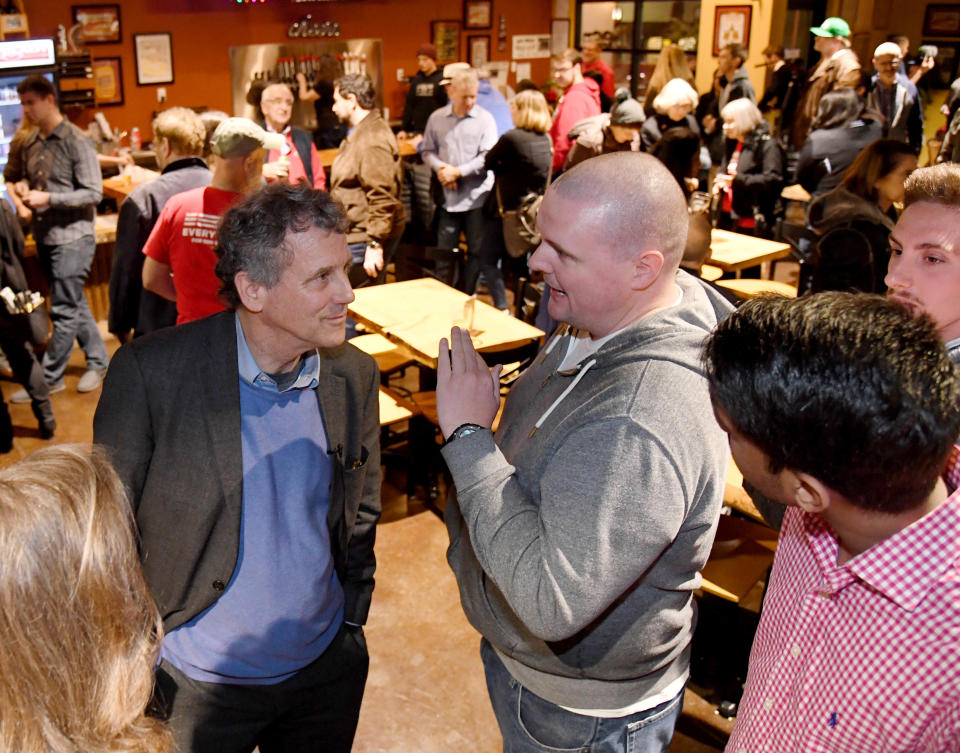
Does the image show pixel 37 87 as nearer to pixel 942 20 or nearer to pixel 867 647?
pixel 867 647

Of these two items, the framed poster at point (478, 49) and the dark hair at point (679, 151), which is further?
the framed poster at point (478, 49)

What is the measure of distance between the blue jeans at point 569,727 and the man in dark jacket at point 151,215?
291 centimetres

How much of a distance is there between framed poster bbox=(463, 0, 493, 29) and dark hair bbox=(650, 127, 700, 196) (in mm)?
6824

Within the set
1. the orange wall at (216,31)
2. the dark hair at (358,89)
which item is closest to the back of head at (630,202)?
the dark hair at (358,89)

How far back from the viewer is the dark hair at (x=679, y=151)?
5746 millimetres

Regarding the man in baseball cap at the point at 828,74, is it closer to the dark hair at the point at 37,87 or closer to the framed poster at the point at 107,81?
the dark hair at the point at 37,87

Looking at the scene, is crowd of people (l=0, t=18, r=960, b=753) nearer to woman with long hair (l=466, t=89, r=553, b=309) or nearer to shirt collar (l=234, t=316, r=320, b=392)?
shirt collar (l=234, t=316, r=320, b=392)

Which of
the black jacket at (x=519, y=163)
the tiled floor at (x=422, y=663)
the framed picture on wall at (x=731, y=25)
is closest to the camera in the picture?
the tiled floor at (x=422, y=663)

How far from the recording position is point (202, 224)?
324 centimetres

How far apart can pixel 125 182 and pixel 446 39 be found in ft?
19.3

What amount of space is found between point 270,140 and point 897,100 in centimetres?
687

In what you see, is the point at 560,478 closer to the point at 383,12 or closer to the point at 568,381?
the point at 568,381

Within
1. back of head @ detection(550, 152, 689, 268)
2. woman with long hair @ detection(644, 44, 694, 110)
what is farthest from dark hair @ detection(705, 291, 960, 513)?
woman with long hair @ detection(644, 44, 694, 110)

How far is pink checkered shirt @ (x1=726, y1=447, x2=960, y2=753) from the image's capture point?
114 centimetres
